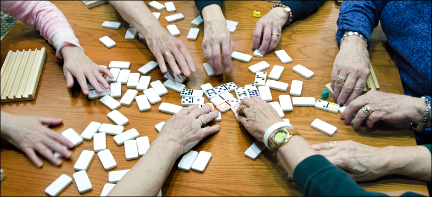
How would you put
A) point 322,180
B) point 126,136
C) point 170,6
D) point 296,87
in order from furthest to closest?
point 170,6 → point 296,87 → point 126,136 → point 322,180

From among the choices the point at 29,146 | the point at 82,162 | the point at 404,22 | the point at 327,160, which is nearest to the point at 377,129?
the point at 327,160

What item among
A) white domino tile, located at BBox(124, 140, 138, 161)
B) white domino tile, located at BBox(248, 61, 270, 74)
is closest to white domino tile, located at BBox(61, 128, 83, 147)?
white domino tile, located at BBox(124, 140, 138, 161)

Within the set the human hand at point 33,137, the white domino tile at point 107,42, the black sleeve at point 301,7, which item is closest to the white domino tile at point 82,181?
the human hand at point 33,137

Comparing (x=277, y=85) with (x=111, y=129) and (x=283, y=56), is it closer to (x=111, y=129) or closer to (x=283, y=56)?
(x=283, y=56)

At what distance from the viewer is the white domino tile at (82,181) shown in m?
1.22

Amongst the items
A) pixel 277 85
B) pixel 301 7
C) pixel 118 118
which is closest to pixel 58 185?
pixel 118 118

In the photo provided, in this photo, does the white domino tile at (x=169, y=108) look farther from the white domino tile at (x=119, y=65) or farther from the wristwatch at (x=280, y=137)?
the wristwatch at (x=280, y=137)

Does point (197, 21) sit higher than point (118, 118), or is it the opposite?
point (197, 21)

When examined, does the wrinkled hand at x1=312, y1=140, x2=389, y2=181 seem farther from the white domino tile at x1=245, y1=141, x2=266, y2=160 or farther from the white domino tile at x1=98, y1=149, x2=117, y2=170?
the white domino tile at x1=98, y1=149, x2=117, y2=170

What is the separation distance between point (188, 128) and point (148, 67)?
2.10ft

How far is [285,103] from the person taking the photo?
1.62 meters

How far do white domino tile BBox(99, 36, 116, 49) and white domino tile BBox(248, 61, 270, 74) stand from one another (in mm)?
966

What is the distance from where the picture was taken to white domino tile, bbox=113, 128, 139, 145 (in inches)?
56.0

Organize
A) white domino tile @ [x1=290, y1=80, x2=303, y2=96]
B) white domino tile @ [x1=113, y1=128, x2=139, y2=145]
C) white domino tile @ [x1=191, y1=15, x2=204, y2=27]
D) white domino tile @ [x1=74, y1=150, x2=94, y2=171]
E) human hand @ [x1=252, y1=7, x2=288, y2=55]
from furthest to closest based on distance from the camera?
1. white domino tile @ [x1=191, y1=15, x2=204, y2=27]
2. human hand @ [x1=252, y1=7, x2=288, y2=55]
3. white domino tile @ [x1=290, y1=80, x2=303, y2=96]
4. white domino tile @ [x1=113, y1=128, x2=139, y2=145]
5. white domino tile @ [x1=74, y1=150, x2=94, y2=171]
